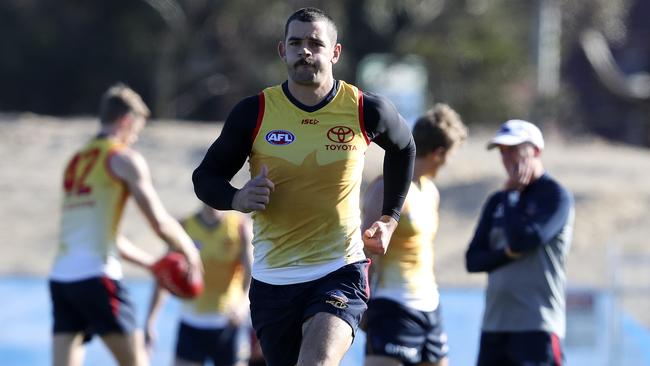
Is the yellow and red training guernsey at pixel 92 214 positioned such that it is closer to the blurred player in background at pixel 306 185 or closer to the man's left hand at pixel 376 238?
the blurred player in background at pixel 306 185

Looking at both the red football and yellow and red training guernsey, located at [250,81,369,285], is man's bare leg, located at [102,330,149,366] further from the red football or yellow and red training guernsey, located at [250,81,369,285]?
yellow and red training guernsey, located at [250,81,369,285]

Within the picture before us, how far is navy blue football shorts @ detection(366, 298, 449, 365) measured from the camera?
271 inches

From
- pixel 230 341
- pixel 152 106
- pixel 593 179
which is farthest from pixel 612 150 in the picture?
pixel 230 341

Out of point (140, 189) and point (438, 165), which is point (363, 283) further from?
point (140, 189)

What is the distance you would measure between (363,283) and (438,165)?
1698 mm

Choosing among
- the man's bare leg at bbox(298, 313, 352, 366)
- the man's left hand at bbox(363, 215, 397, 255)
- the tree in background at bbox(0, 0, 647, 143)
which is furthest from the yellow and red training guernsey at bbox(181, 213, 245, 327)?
the tree in background at bbox(0, 0, 647, 143)

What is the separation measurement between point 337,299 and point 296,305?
198 millimetres

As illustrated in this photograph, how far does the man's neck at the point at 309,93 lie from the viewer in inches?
214

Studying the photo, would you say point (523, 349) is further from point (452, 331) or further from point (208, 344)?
point (452, 331)

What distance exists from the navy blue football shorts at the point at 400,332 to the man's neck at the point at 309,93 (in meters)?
1.84

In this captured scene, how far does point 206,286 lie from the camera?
30.2 ft

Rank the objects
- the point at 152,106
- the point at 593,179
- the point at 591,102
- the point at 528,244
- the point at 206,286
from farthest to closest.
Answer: the point at 591,102, the point at 152,106, the point at 593,179, the point at 206,286, the point at 528,244

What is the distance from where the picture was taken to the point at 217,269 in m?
9.17

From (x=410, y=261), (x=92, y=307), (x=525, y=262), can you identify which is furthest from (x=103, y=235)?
(x=525, y=262)
